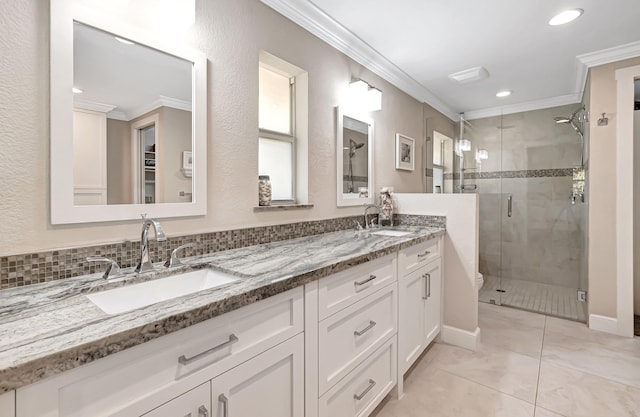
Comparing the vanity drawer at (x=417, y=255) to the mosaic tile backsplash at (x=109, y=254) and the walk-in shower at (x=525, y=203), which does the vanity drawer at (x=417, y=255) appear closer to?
the mosaic tile backsplash at (x=109, y=254)

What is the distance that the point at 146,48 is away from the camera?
1.28 metres

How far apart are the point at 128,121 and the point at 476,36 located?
234 cm

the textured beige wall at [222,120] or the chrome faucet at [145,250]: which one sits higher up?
the textured beige wall at [222,120]

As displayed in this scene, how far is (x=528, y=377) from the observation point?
193 cm

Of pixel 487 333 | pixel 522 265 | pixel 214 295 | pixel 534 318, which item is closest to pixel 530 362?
pixel 487 333

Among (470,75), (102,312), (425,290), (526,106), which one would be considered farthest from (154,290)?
(526,106)

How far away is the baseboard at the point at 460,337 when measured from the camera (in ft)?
7.54

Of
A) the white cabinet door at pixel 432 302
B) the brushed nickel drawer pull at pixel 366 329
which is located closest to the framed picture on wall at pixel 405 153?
the white cabinet door at pixel 432 302

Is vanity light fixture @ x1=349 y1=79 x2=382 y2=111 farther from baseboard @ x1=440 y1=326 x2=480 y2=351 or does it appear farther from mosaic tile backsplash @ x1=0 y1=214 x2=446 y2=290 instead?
baseboard @ x1=440 y1=326 x2=480 y2=351

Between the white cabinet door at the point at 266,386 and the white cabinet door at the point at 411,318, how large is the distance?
0.83 m

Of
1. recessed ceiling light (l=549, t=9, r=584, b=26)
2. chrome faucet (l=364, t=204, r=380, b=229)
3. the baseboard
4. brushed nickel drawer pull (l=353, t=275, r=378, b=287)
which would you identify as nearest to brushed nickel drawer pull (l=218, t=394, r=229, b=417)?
brushed nickel drawer pull (l=353, t=275, r=378, b=287)

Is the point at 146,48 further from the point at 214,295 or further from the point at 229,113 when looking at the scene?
the point at 214,295

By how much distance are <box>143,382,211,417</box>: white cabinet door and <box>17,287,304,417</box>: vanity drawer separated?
2 centimetres

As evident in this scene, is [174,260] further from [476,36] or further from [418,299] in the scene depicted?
[476,36]
